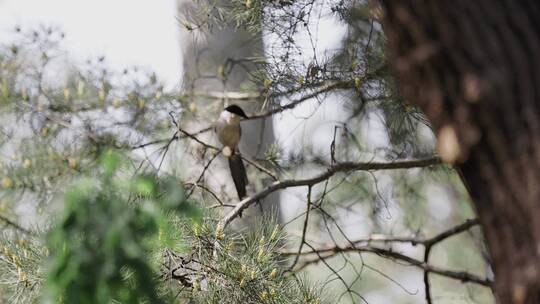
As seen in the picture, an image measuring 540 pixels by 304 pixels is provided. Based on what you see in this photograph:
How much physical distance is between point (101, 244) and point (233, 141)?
1768 millimetres

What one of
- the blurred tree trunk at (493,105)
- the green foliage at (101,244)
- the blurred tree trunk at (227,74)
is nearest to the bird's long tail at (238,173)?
the blurred tree trunk at (227,74)

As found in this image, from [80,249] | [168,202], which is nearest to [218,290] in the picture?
[168,202]

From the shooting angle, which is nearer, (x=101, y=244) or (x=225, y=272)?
(x=101, y=244)

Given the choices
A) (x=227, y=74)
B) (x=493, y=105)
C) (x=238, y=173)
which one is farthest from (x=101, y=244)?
(x=227, y=74)

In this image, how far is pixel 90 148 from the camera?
8.73ft

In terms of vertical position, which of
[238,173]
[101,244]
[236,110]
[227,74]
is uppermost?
[227,74]

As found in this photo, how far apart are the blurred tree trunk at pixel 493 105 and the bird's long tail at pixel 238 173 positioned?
1759 millimetres

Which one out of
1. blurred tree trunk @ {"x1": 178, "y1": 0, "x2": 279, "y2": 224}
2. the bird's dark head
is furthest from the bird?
blurred tree trunk @ {"x1": 178, "y1": 0, "x2": 279, "y2": 224}

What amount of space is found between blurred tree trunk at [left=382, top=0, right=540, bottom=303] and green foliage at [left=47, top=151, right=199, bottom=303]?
1.23 ft

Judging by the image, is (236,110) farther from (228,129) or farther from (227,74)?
(227,74)

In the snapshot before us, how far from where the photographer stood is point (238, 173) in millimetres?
2736

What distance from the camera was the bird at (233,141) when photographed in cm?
272

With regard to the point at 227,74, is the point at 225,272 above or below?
below

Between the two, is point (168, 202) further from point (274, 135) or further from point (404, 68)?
point (274, 135)
